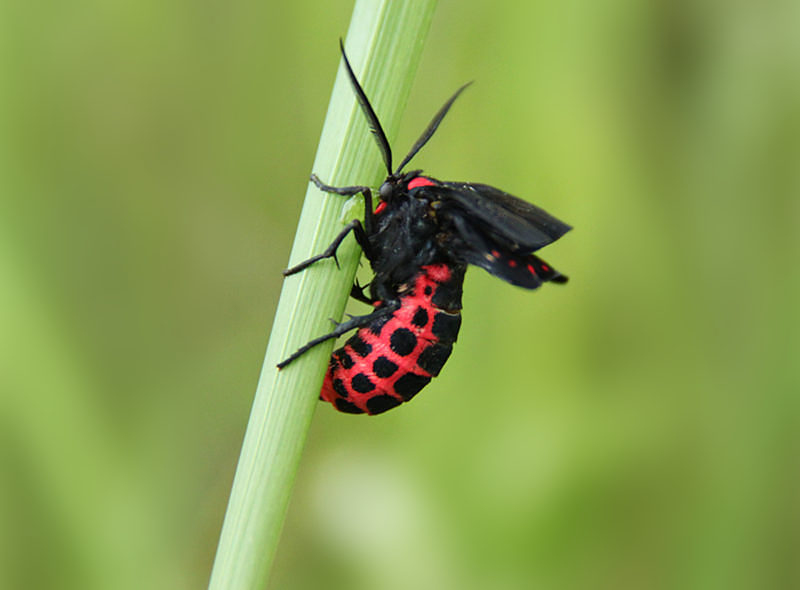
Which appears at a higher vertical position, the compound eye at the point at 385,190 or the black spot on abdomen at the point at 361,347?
the compound eye at the point at 385,190

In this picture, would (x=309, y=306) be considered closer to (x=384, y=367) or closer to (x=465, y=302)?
(x=384, y=367)

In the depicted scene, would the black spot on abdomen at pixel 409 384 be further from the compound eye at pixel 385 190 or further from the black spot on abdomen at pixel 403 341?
the compound eye at pixel 385 190

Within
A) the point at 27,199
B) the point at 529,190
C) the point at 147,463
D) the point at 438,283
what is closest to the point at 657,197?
the point at 529,190

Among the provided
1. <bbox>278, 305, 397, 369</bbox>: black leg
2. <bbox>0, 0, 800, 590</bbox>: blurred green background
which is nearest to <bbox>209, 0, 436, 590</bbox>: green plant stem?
<bbox>278, 305, 397, 369</bbox>: black leg

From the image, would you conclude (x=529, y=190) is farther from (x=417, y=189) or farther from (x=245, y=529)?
(x=245, y=529)

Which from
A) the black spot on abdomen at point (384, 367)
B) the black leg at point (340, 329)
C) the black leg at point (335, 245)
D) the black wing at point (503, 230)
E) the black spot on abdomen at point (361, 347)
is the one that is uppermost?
the black wing at point (503, 230)

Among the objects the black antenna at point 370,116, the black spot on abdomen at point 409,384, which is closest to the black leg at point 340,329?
the black spot on abdomen at point 409,384

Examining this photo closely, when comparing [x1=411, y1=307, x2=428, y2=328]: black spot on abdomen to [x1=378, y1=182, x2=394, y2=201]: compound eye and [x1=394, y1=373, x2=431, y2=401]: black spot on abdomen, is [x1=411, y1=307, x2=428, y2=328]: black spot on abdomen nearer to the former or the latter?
[x1=394, y1=373, x2=431, y2=401]: black spot on abdomen
